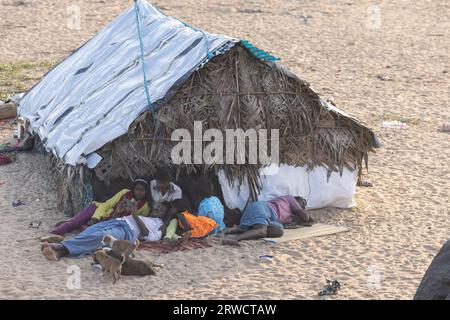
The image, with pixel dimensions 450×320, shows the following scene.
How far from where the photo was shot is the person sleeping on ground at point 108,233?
8.20 metres

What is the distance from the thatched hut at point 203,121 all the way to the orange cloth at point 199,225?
547 millimetres

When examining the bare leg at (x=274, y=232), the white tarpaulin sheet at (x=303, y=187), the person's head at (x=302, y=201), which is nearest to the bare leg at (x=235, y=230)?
the bare leg at (x=274, y=232)

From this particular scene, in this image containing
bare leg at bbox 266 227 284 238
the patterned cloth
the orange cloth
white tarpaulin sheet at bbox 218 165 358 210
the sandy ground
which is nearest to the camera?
the sandy ground

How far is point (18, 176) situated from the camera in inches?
409

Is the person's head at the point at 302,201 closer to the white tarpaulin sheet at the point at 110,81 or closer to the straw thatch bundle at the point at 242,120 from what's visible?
the straw thatch bundle at the point at 242,120

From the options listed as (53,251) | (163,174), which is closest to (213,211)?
(163,174)

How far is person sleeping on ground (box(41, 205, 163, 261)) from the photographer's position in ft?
26.9

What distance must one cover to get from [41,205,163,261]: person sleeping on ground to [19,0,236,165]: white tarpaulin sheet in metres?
0.78

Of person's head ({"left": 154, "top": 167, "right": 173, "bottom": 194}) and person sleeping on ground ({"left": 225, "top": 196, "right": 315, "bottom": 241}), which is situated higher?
person's head ({"left": 154, "top": 167, "right": 173, "bottom": 194})

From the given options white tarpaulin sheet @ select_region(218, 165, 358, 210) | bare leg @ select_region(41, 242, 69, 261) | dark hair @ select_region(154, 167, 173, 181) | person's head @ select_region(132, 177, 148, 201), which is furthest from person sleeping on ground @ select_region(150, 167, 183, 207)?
bare leg @ select_region(41, 242, 69, 261)

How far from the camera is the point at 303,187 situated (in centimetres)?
945

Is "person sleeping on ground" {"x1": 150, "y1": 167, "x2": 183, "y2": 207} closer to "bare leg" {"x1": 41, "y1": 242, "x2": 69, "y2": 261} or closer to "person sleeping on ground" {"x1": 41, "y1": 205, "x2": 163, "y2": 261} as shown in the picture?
"person sleeping on ground" {"x1": 41, "y1": 205, "x2": 163, "y2": 261}

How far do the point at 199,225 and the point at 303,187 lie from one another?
133cm
